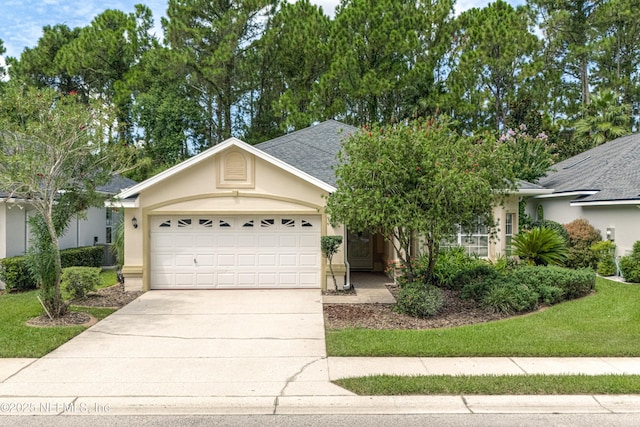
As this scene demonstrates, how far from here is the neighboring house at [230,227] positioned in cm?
1319

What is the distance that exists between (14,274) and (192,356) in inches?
342

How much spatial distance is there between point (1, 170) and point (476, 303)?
10399 mm

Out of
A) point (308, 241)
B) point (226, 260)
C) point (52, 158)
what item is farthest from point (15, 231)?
point (308, 241)

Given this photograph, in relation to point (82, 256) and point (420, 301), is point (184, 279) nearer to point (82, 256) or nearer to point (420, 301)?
point (82, 256)

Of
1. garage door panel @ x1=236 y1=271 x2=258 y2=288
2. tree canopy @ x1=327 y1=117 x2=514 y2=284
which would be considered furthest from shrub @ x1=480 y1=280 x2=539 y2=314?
garage door panel @ x1=236 y1=271 x2=258 y2=288

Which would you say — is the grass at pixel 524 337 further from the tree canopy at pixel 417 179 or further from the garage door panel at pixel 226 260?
the garage door panel at pixel 226 260

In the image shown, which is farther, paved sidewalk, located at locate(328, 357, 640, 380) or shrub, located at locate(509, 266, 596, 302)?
shrub, located at locate(509, 266, 596, 302)

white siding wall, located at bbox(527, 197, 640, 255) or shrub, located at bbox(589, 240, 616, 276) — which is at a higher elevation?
white siding wall, located at bbox(527, 197, 640, 255)

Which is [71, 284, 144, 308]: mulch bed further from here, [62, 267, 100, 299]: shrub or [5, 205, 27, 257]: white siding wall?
[5, 205, 27, 257]: white siding wall

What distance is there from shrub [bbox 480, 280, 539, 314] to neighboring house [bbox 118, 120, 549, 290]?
419 cm

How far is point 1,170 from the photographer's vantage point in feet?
29.7

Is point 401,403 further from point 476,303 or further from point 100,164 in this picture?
point 100,164

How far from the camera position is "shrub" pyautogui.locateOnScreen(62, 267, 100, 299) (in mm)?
11742

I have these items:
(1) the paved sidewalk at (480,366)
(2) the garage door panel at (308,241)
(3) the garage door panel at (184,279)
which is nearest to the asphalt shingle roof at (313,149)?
(2) the garage door panel at (308,241)
